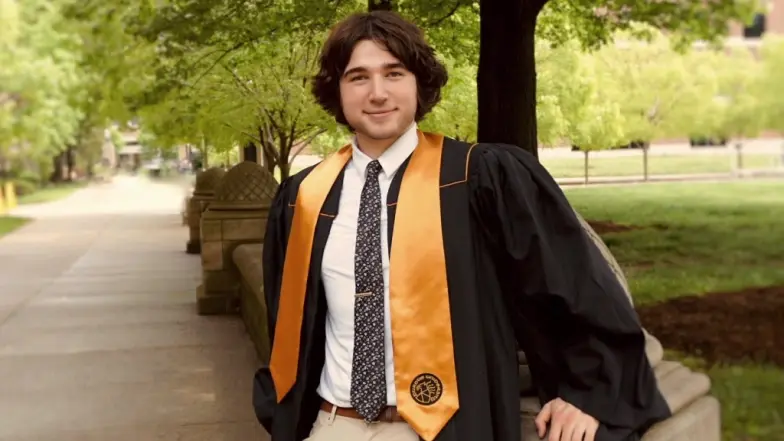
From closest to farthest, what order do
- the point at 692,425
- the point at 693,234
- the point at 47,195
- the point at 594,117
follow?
the point at 692,425
the point at 594,117
the point at 693,234
the point at 47,195

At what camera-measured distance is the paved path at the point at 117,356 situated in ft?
17.8

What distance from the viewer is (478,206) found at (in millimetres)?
1947

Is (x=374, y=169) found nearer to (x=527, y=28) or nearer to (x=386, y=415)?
(x=386, y=415)

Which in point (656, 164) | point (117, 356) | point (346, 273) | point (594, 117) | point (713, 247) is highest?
point (594, 117)

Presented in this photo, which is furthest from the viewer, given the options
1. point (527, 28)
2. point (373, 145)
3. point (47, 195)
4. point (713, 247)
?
point (47, 195)

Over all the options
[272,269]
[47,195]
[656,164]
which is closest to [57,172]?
[47,195]

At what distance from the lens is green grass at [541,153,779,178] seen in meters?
7.20

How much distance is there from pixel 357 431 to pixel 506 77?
6134 mm

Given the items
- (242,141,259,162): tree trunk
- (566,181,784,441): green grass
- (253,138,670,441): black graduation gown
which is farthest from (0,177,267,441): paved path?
(253,138,670,441): black graduation gown

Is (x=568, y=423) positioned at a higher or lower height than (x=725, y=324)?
higher

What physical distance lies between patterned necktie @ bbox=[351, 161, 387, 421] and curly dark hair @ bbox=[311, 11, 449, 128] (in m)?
0.32

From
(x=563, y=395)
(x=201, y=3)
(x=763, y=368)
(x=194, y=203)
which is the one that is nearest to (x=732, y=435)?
(x=763, y=368)

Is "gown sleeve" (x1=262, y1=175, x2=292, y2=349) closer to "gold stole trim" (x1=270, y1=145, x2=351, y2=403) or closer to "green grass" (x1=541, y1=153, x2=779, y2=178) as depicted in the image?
"gold stole trim" (x1=270, y1=145, x2=351, y2=403)

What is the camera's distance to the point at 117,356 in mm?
7414
